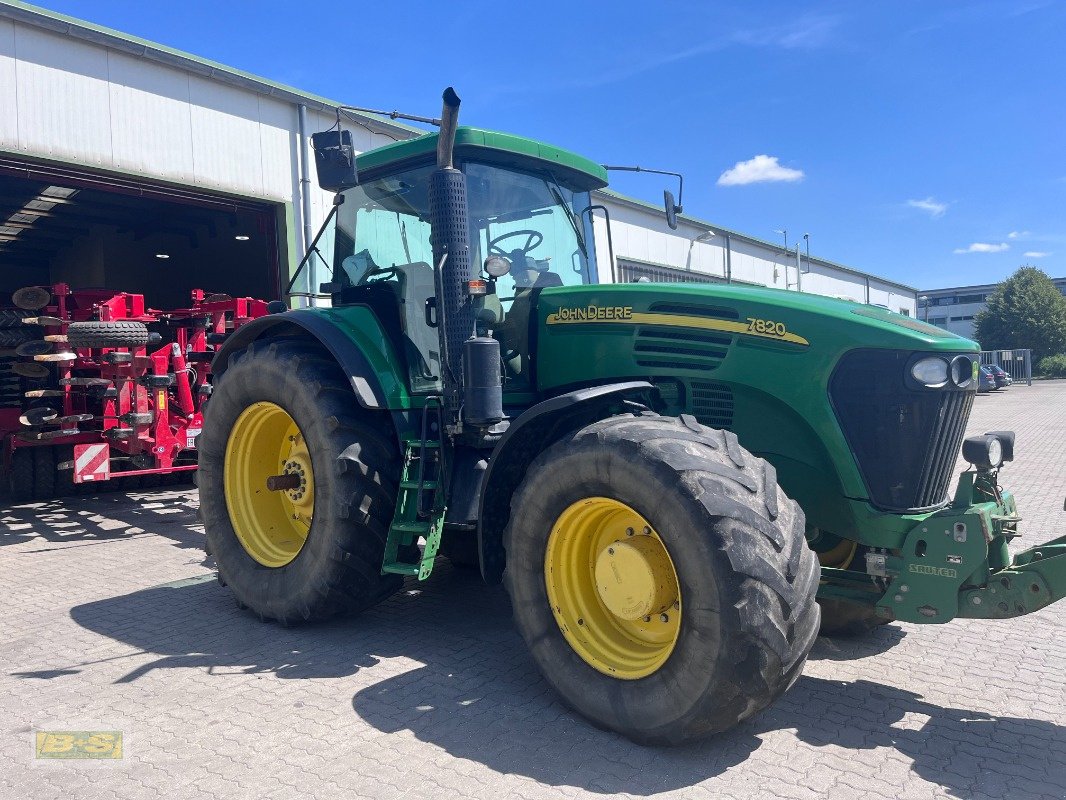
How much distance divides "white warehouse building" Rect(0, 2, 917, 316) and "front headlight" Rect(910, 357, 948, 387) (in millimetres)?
1749

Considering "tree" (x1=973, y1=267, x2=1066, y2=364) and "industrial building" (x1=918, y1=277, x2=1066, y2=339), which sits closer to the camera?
"tree" (x1=973, y1=267, x2=1066, y2=364)

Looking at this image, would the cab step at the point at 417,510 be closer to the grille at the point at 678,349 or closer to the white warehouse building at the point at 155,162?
the grille at the point at 678,349

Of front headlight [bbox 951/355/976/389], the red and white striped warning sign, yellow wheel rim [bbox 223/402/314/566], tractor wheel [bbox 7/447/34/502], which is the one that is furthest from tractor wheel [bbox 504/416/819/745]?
tractor wheel [bbox 7/447/34/502]

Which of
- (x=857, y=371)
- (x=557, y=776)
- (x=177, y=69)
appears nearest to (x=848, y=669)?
(x=857, y=371)

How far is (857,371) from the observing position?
3367 millimetres

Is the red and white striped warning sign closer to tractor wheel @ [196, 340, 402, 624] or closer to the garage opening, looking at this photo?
tractor wheel @ [196, 340, 402, 624]

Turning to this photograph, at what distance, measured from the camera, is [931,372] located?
3348 millimetres

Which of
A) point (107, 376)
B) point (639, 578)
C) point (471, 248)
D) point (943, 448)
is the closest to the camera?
point (639, 578)

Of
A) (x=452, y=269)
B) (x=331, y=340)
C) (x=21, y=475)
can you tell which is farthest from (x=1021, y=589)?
(x=21, y=475)

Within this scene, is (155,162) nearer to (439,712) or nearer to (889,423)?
(439,712)

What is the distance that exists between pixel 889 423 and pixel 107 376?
7245mm

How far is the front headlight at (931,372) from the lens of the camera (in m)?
3.33

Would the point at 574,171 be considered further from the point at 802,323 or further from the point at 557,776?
the point at 557,776

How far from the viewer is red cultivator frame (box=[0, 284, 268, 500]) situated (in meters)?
7.57
